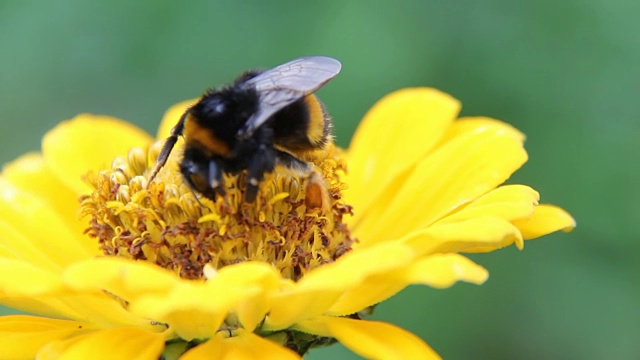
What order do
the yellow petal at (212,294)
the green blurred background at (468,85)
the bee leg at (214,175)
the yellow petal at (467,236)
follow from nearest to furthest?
the yellow petal at (212,294)
the yellow petal at (467,236)
the bee leg at (214,175)
the green blurred background at (468,85)

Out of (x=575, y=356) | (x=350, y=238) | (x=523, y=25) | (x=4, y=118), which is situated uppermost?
(x=523, y=25)

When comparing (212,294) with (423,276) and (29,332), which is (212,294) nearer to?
(423,276)

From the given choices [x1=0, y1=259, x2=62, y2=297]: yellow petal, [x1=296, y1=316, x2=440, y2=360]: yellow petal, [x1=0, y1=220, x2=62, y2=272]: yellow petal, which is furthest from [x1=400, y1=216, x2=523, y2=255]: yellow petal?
[x1=0, y1=220, x2=62, y2=272]: yellow petal

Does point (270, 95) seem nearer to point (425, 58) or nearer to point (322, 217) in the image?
point (322, 217)

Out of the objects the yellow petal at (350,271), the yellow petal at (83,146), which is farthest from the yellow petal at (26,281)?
the yellow petal at (83,146)

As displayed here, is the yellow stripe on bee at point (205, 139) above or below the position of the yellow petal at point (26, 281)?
above

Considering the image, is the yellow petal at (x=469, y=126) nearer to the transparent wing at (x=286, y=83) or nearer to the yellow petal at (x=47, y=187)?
the transparent wing at (x=286, y=83)

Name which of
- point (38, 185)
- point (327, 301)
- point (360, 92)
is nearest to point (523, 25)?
point (360, 92)

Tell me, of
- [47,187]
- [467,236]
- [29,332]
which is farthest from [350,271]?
[47,187]
